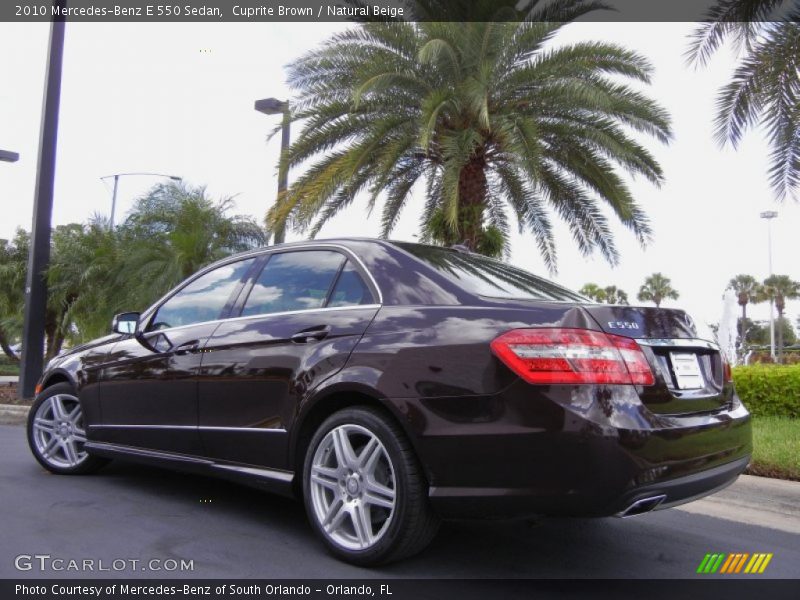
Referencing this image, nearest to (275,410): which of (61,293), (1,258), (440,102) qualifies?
(440,102)

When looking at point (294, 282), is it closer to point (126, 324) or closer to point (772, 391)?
point (126, 324)

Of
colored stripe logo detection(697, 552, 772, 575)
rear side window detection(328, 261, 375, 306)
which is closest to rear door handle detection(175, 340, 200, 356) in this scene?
rear side window detection(328, 261, 375, 306)

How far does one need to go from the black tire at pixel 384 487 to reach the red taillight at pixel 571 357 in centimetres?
63

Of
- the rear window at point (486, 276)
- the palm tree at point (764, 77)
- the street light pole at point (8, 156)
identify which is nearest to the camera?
the rear window at point (486, 276)

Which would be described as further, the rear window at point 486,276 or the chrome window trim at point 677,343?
the rear window at point 486,276

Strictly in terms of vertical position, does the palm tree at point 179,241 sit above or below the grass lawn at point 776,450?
above

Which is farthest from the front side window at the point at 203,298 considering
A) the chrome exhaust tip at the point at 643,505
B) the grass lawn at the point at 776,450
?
the grass lawn at the point at 776,450

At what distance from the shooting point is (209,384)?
13.5 feet

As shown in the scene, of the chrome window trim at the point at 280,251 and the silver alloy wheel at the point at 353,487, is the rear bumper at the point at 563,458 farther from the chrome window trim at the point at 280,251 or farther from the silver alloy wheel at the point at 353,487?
the chrome window trim at the point at 280,251

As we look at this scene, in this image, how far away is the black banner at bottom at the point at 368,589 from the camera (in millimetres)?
3033

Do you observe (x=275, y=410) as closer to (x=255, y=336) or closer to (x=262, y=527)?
(x=255, y=336)

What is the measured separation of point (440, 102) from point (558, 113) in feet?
7.38

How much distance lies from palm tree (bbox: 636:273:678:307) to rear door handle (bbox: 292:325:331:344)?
7121 cm

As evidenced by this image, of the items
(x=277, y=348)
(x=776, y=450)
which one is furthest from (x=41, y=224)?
(x=776, y=450)
